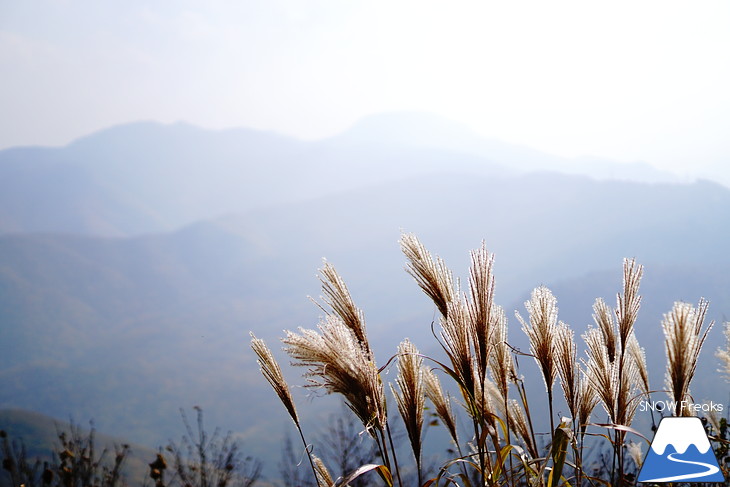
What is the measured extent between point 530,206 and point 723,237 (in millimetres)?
20526

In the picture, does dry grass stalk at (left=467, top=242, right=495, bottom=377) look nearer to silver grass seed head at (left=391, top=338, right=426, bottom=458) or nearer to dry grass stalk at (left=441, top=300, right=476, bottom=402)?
dry grass stalk at (left=441, top=300, right=476, bottom=402)

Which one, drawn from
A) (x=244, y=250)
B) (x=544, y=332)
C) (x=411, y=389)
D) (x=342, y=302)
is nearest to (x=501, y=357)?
(x=544, y=332)

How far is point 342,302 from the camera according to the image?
3.08 feet

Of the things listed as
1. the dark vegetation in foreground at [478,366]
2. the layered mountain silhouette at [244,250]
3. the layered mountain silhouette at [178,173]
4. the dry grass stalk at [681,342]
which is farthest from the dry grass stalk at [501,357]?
the layered mountain silhouette at [178,173]

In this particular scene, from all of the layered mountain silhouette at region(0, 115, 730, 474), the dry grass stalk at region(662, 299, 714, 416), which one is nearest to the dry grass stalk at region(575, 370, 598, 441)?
the dry grass stalk at region(662, 299, 714, 416)

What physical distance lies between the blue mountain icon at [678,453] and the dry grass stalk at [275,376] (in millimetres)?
659

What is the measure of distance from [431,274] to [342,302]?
15 cm

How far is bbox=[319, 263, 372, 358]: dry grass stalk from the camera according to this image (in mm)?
931

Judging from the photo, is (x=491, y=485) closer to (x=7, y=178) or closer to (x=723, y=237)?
(x=723, y=237)

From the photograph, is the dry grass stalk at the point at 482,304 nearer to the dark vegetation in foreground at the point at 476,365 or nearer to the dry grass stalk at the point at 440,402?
the dark vegetation in foreground at the point at 476,365

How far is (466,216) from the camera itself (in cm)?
6006

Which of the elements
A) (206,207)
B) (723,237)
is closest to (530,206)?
(723,237)

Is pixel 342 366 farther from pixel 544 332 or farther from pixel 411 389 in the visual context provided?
pixel 544 332

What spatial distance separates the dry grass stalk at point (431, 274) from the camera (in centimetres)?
91
